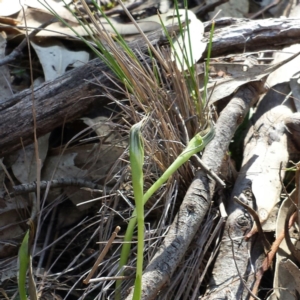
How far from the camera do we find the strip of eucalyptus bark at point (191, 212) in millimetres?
1345

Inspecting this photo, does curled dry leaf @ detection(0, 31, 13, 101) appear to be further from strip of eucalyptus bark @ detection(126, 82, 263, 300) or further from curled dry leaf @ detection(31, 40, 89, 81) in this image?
strip of eucalyptus bark @ detection(126, 82, 263, 300)

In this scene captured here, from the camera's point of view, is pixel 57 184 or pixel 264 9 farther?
pixel 264 9

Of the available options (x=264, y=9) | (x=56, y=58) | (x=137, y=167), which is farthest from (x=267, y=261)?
(x=264, y=9)

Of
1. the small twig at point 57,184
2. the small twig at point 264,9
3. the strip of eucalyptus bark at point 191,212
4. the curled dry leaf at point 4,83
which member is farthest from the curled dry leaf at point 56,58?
the small twig at point 264,9

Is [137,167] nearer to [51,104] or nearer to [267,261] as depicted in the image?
[267,261]

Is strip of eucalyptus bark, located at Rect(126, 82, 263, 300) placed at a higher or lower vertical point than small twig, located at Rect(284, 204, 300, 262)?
higher

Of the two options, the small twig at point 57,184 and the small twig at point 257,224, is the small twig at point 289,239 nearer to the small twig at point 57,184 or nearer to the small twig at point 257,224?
the small twig at point 257,224

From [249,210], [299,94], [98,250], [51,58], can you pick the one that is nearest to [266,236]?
[249,210]

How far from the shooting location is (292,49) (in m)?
2.22

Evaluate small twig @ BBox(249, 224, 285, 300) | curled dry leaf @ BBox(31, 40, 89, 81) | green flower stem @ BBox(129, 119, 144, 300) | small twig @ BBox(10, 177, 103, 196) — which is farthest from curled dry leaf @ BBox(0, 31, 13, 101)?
small twig @ BBox(249, 224, 285, 300)

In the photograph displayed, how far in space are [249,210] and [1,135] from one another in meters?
0.83

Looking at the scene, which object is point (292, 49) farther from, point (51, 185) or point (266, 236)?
point (51, 185)

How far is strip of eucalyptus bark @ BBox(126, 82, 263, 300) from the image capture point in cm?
134

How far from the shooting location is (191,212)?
148 cm
